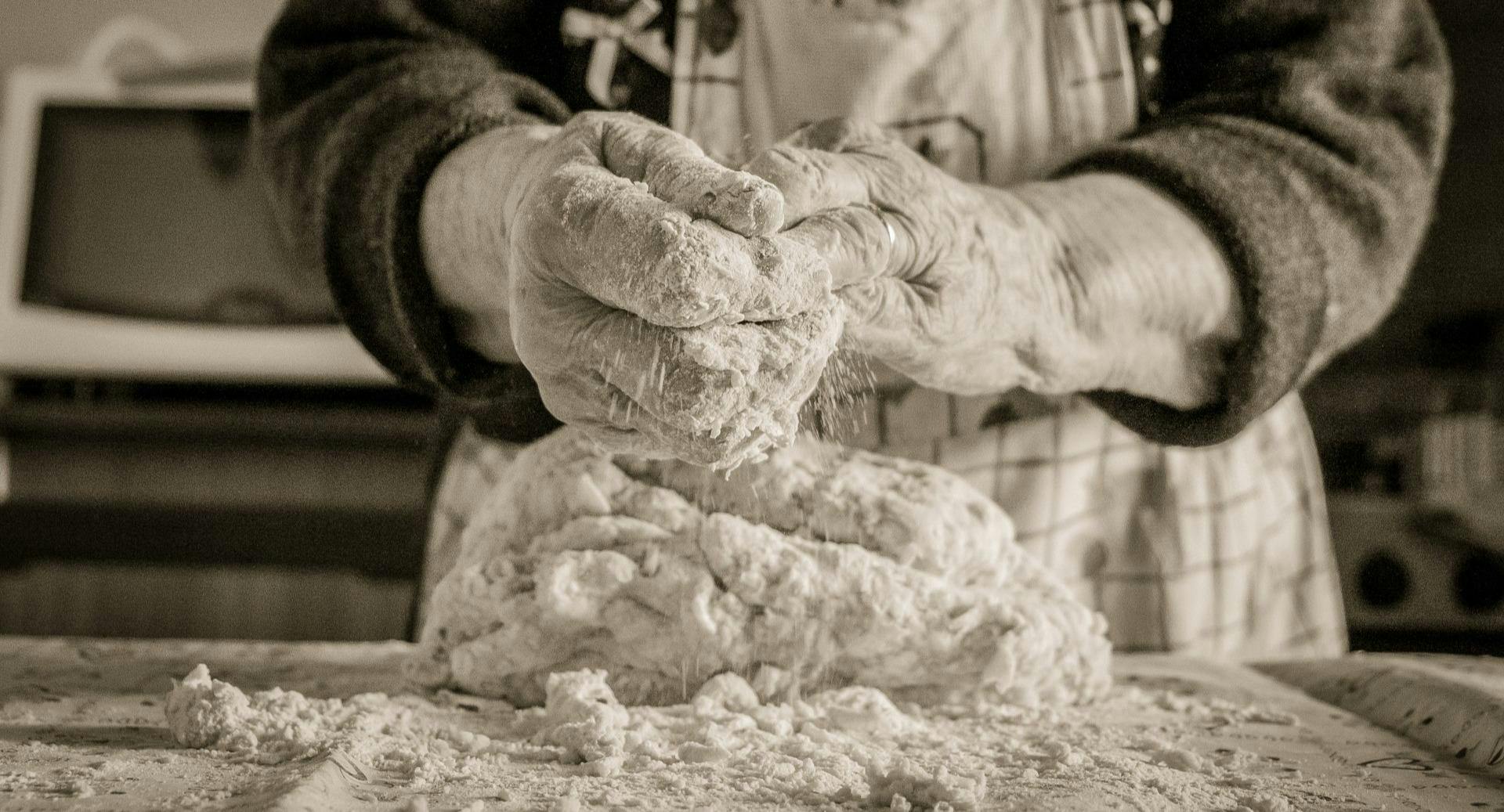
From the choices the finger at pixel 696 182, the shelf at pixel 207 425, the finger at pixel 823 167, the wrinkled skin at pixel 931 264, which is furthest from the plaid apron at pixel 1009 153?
the shelf at pixel 207 425

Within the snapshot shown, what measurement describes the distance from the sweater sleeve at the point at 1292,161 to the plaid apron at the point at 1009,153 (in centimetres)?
8

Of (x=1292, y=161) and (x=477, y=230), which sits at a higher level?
(x=1292, y=161)

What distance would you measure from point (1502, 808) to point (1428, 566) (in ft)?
4.30

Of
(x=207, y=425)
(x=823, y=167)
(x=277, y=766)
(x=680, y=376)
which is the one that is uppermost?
(x=823, y=167)

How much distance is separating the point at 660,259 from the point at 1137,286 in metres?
0.50

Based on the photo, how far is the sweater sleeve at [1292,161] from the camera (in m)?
0.95

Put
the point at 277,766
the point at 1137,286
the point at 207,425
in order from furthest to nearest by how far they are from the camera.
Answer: the point at 207,425 → the point at 1137,286 → the point at 277,766

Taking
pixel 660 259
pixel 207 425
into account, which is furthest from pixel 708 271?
pixel 207 425

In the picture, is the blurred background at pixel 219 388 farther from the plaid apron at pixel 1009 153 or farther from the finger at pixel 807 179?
the finger at pixel 807 179

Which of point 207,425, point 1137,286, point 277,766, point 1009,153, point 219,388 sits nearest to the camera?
point 277,766

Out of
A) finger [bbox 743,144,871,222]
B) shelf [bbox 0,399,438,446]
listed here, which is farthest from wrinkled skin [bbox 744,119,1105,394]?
shelf [bbox 0,399,438,446]

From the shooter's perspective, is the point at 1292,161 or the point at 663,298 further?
the point at 1292,161

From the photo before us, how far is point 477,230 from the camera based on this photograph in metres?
0.83

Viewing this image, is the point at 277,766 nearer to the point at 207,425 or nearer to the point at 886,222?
the point at 886,222
